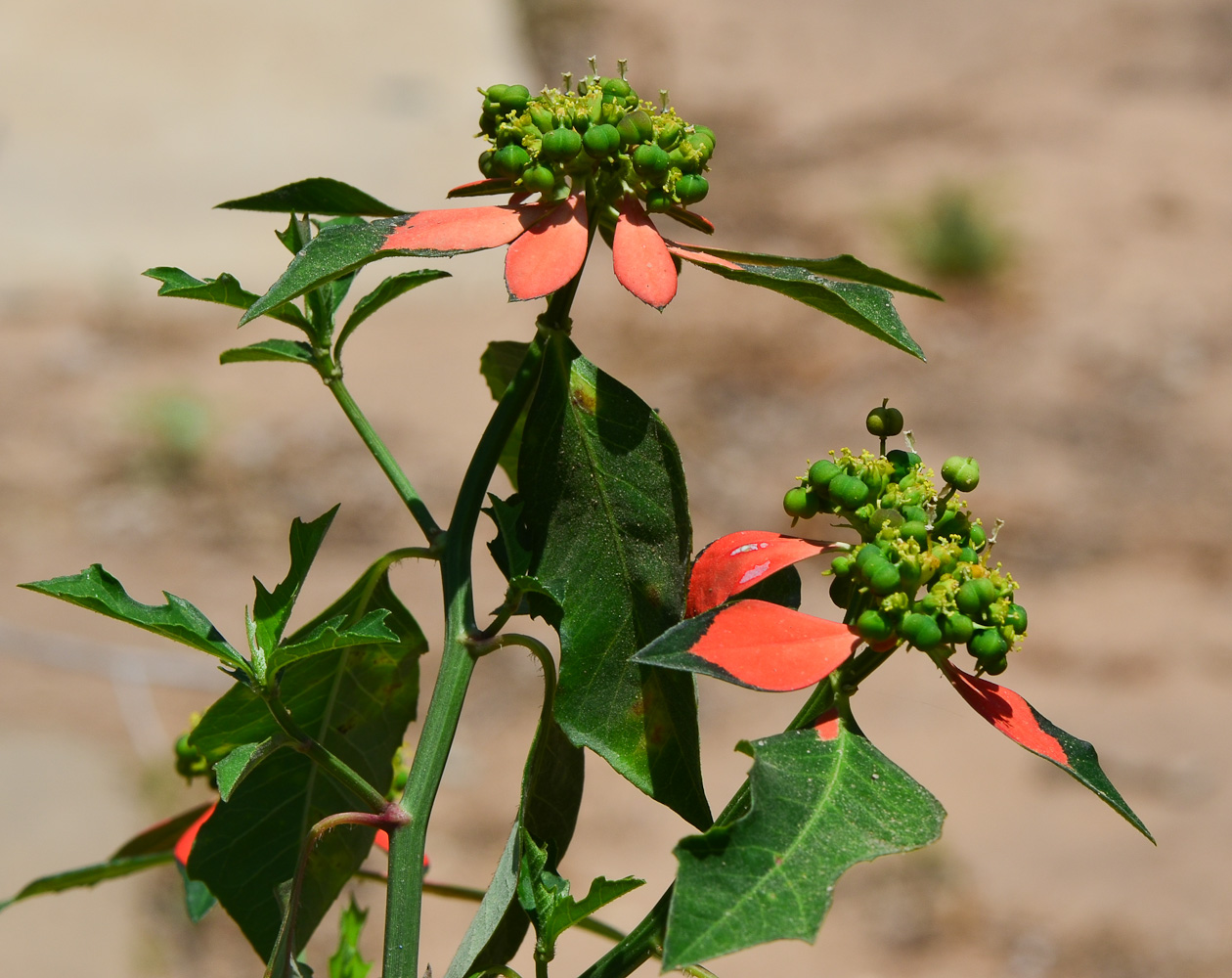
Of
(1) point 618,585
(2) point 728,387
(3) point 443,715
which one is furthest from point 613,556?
(2) point 728,387

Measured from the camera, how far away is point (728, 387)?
20.6 feet

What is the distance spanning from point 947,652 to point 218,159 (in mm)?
8020

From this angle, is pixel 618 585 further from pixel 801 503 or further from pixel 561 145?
pixel 561 145

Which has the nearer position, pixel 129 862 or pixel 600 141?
pixel 600 141

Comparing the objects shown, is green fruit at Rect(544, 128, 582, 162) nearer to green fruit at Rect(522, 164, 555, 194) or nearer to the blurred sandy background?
green fruit at Rect(522, 164, 555, 194)

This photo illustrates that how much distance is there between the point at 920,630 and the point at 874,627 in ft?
0.07

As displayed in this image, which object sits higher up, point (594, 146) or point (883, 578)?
point (594, 146)

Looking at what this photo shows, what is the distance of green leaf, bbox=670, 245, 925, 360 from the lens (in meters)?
0.64

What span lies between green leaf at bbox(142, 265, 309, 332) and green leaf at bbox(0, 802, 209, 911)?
407 mm

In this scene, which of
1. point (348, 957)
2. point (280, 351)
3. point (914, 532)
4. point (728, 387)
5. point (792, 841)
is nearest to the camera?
point (792, 841)

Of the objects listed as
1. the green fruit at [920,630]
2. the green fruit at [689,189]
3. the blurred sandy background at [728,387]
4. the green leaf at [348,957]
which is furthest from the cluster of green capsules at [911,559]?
the blurred sandy background at [728,387]

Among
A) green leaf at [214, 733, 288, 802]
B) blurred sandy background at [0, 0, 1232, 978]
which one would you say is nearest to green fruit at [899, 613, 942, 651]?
green leaf at [214, 733, 288, 802]

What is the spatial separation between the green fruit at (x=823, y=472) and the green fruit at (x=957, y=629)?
4.0 inches

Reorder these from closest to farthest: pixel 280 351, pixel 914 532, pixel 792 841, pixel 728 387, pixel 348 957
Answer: pixel 792 841 → pixel 914 532 → pixel 280 351 → pixel 348 957 → pixel 728 387
